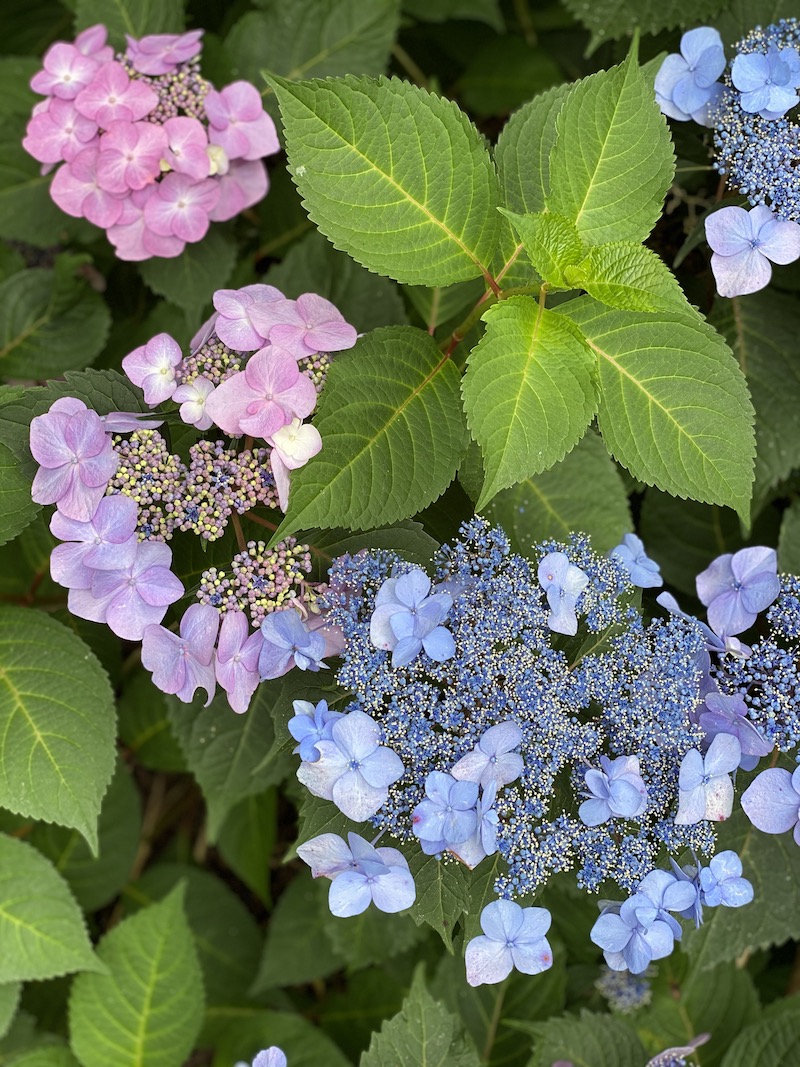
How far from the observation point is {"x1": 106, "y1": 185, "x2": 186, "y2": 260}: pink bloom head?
1.62 m

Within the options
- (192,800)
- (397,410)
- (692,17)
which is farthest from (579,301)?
(192,800)

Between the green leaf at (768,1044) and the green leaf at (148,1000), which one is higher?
the green leaf at (768,1044)

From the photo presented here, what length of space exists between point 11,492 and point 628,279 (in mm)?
796

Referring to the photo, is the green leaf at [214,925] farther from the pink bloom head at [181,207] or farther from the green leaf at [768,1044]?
the pink bloom head at [181,207]

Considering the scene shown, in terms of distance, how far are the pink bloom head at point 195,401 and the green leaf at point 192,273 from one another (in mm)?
594

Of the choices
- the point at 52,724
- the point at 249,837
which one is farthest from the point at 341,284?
the point at 249,837

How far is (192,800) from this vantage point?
2.45 m

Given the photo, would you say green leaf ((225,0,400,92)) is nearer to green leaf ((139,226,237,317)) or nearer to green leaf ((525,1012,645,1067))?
green leaf ((139,226,237,317))

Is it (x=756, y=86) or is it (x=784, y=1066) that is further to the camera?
(x=784, y=1066)

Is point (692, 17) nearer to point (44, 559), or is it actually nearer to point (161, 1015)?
point (44, 559)

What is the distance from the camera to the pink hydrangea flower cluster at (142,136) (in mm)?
1553

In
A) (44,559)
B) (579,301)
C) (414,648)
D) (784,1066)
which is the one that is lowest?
(784,1066)

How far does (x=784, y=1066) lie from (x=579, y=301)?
1264 millimetres

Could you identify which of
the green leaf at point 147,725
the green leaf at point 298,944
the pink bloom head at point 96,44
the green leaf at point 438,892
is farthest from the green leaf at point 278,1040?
the pink bloom head at point 96,44
